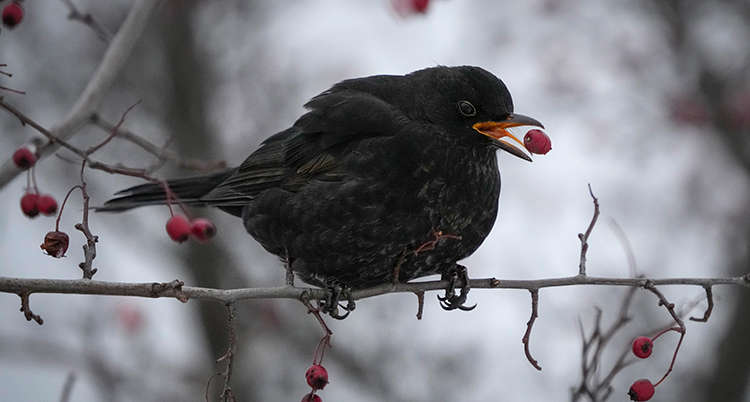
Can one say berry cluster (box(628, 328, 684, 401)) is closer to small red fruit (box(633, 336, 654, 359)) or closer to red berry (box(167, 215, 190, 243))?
small red fruit (box(633, 336, 654, 359))

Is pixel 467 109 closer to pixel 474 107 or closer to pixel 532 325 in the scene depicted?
pixel 474 107

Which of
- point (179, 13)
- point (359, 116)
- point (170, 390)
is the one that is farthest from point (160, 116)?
point (359, 116)

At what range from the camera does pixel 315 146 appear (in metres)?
3.56

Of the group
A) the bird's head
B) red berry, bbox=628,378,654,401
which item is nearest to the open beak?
the bird's head

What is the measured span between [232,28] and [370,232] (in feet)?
18.6

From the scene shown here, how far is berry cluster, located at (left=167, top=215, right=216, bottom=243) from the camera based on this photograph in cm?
282

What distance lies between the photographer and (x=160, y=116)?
7754 millimetres

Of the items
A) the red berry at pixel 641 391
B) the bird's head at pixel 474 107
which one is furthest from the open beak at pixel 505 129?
the red berry at pixel 641 391

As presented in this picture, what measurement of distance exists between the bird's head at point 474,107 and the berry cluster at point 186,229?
3.79 feet

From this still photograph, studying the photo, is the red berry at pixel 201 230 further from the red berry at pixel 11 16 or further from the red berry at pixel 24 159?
the red berry at pixel 11 16

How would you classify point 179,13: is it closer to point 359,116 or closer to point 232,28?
point 232,28

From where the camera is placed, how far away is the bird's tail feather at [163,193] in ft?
12.5

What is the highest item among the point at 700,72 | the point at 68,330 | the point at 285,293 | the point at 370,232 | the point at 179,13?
the point at 179,13

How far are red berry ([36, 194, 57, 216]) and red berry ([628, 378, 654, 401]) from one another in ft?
7.26
